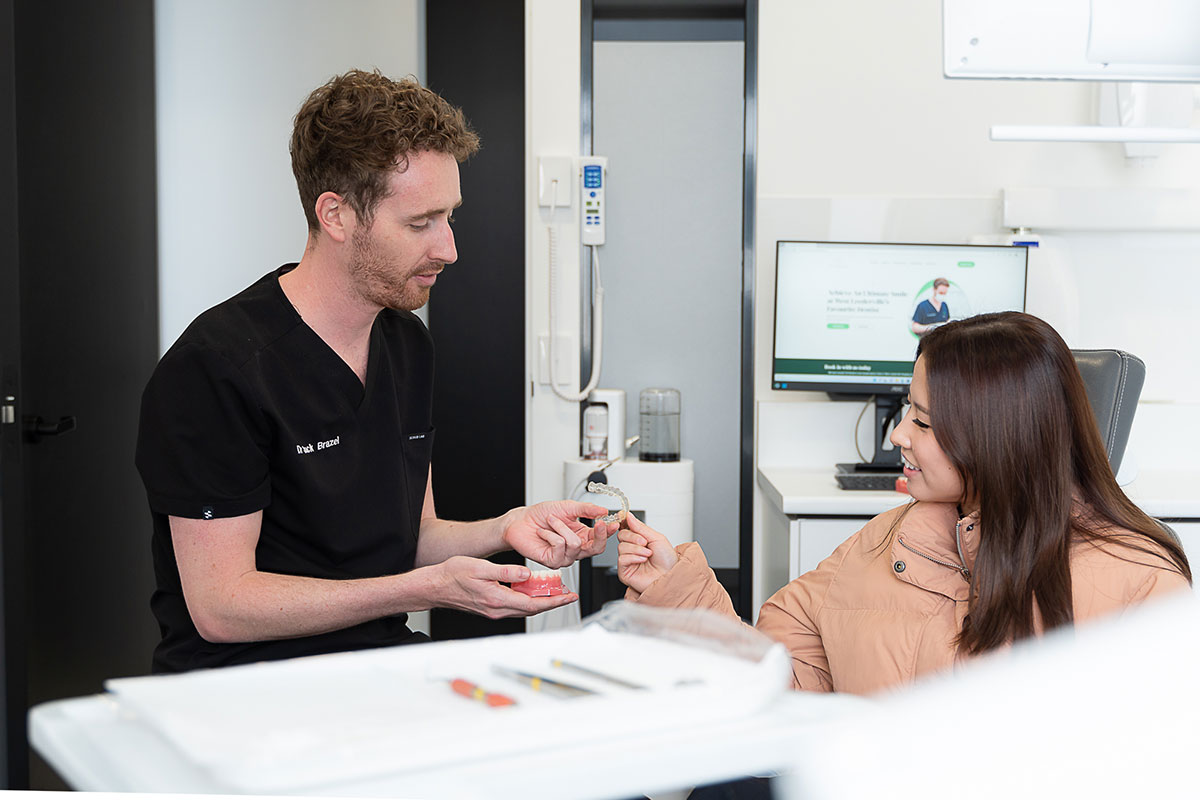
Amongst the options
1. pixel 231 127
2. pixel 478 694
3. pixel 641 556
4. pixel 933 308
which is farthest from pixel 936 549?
pixel 231 127

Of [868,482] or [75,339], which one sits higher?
[75,339]

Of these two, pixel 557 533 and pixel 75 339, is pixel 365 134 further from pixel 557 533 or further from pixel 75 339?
pixel 75 339

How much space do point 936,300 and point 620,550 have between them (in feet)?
4.93

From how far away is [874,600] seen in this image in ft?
4.15

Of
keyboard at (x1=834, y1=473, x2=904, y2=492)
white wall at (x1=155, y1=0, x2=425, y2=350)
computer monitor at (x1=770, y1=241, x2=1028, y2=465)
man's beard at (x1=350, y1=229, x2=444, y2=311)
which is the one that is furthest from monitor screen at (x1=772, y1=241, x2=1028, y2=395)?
man's beard at (x1=350, y1=229, x2=444, y2=311)

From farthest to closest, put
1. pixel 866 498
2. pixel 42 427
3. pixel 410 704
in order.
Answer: pixel 866 498 < pixel 42 427 < pixel 410 704

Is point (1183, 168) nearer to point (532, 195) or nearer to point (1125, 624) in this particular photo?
point (532, 195)

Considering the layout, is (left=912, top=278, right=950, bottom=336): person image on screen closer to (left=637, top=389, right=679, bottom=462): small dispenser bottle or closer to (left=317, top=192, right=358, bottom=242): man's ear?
(left=637, top=389, right=679, bottom=462): small dispenser bottle

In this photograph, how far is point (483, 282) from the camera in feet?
8.25

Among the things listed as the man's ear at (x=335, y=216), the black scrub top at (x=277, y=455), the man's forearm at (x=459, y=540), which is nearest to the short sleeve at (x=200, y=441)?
the black scrub top at (x=277, y=455)

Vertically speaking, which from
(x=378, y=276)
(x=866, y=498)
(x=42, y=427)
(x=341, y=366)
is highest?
(x=378, y=276)

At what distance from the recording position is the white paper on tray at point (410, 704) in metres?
0.33

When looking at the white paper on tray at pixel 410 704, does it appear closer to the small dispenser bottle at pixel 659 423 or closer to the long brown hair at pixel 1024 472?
the long brown hair at pixel 1024 472

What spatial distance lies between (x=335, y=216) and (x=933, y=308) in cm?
168
